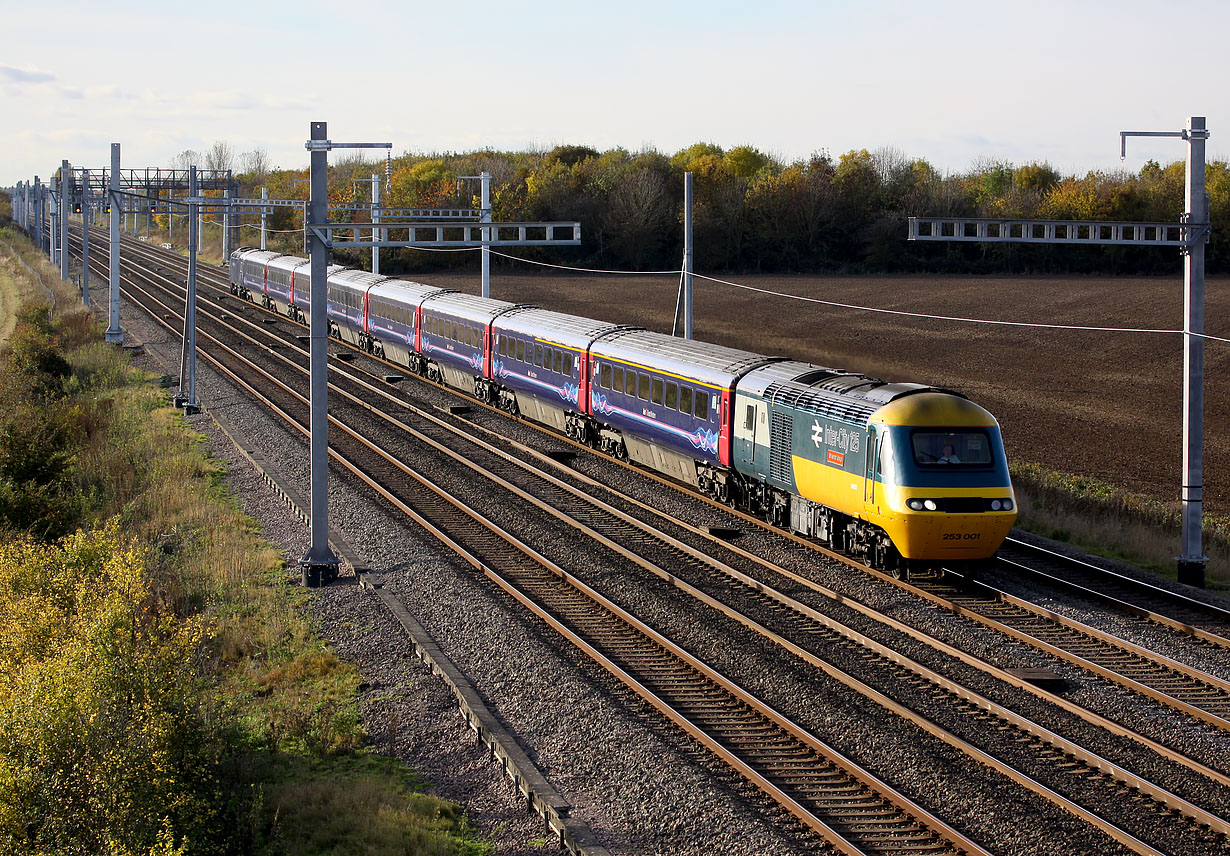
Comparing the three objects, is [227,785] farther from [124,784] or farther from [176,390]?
[176,390]

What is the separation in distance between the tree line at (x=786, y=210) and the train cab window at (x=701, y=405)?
6794 cm

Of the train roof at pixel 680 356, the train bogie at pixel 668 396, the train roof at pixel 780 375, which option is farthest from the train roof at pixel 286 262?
the train roof at pixel 780 375

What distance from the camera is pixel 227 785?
1137cm

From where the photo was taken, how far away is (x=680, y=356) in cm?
2566

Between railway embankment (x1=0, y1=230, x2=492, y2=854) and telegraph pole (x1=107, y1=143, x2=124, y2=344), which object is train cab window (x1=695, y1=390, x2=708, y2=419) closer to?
railway embankment (x1=0, y1=230, x2=492, y2=854)

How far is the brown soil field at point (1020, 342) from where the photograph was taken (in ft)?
115

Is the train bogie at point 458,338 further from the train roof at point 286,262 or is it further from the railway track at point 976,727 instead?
the railway track at point 976,727

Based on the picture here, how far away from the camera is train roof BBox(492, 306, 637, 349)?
29953mm

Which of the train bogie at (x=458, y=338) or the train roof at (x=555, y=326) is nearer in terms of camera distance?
the train roof at (x=555, y=326)

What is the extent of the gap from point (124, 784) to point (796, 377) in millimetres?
14244

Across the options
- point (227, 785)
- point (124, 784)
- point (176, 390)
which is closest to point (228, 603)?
point (227, 785)

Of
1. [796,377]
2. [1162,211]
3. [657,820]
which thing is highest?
[1162,211]

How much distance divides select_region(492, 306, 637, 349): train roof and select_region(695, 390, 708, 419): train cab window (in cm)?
575

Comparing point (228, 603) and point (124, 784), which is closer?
point (124, 784)
